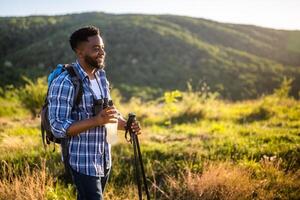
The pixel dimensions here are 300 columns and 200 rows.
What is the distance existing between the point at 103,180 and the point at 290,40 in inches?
1898

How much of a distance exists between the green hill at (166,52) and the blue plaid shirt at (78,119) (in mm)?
23092

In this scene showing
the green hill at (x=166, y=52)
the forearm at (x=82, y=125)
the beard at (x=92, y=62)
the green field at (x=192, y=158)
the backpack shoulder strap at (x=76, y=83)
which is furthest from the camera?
the green hill at (x=166, y=52)

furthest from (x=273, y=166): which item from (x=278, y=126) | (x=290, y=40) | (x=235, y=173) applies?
(x=290, y=40)

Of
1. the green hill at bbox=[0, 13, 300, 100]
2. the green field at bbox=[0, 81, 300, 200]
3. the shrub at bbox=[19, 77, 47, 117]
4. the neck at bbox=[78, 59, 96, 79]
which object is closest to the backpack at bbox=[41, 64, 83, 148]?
the neck at bbox=[78, 59, 96, 79]

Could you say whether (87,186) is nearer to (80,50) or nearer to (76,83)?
(76,83)

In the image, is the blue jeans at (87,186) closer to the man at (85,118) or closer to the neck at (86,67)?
the man at (85,118)

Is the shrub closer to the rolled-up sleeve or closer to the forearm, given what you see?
the rolled-up sleeve

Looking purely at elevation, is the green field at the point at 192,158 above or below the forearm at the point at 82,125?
below

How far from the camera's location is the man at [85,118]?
288cm

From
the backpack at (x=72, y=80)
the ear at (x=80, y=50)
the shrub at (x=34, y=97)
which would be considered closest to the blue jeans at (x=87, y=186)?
the backpack at (x=72, y=80)

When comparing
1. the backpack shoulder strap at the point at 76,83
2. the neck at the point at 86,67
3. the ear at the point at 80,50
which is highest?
the ear at the point at 80,50

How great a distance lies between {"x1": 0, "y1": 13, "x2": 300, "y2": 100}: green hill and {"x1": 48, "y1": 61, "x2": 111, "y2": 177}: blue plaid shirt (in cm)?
2309

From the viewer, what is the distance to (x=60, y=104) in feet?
9.61

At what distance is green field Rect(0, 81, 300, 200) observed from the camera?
5.34m
